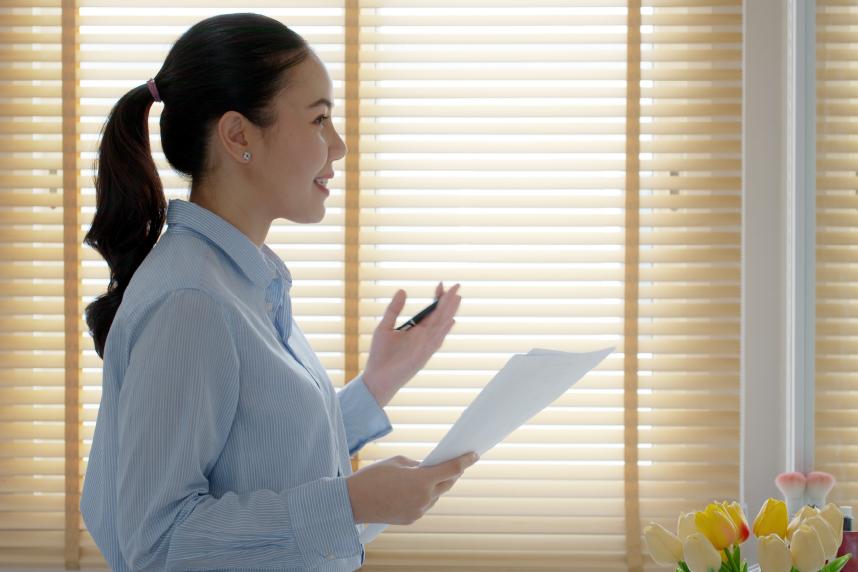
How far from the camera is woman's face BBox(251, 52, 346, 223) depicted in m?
1.11

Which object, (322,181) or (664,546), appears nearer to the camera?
(664,546)

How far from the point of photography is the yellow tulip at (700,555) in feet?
3.23

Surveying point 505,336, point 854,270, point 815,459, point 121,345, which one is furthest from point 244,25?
point 815,459

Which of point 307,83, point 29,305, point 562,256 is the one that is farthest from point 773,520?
point 29,305

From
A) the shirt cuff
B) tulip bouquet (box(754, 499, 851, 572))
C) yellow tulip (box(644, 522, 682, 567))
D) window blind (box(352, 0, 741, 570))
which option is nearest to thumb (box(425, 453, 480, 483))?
the shirt cuff

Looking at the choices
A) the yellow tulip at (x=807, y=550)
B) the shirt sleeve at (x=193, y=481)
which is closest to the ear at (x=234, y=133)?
the shirt sleeve at (x=193, y=481)

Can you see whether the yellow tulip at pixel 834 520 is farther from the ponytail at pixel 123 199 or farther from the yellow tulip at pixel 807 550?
the ponytail at pixel 123 199

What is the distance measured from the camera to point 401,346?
1407mm

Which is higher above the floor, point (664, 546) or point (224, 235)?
point (224, 235)

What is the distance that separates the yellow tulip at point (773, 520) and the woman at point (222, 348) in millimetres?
358

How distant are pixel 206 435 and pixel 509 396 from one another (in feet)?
1.12

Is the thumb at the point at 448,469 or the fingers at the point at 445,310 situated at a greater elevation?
the fingers at the point at 445,310

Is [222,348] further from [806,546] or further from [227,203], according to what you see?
[806,546]

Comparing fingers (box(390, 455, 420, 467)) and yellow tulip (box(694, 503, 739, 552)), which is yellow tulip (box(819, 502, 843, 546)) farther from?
fingers (box(390, 455, 420, 467))
